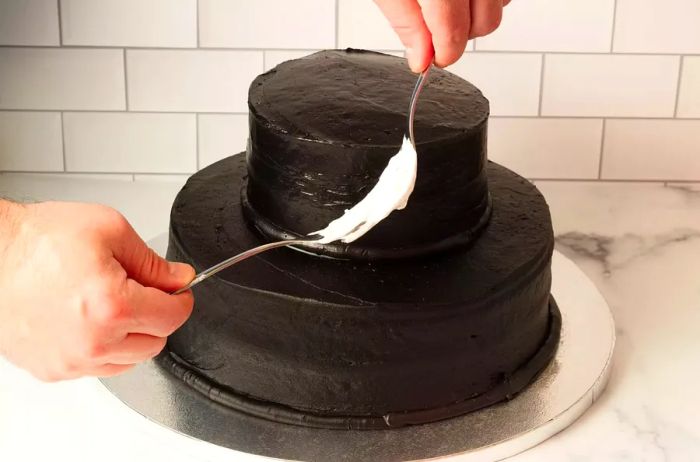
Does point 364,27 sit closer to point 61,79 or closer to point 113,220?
point 61,79

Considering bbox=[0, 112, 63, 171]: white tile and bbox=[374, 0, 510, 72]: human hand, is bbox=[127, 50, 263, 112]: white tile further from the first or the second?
bbox=[374, 0, 510, 72]: human hand

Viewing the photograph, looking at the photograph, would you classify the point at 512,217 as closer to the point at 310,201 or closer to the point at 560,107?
the point at 310,201

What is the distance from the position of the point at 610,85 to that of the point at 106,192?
804 mm

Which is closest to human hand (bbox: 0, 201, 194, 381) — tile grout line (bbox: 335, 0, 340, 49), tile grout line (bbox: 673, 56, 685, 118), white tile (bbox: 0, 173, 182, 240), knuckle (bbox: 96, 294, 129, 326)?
knuckle (bbox: 96, 294, 129, 326)

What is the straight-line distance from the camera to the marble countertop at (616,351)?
0.99 metres

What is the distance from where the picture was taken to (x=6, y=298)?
30.3 inches

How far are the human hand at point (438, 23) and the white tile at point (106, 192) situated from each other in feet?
2.10

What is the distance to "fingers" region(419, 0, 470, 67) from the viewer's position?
0.87 m

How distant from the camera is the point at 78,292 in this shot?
0.75 metres

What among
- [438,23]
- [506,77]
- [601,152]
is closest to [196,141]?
[506,77]

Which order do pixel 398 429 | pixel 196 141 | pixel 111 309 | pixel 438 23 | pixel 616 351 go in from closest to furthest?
pixel 111 309 → pixel 438 23 → pixel 398 429 → pixel 616 351 → pixel 196 141

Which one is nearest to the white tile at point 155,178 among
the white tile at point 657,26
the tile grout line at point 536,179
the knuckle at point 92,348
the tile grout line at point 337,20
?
the tile grout line at point 536,179

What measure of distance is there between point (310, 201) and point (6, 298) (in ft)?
1.09

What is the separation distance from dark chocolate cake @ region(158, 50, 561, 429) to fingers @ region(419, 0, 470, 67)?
10 cm
